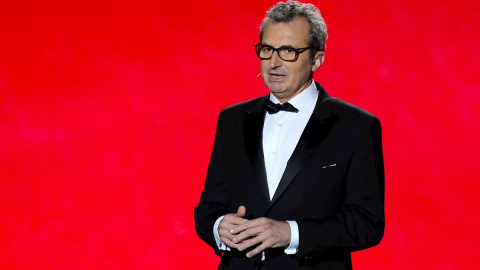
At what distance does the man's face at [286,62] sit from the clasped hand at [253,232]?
38 cm

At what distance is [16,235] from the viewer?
3.37 meters

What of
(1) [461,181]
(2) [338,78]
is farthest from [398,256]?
(2) [338,78]

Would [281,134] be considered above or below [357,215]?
above

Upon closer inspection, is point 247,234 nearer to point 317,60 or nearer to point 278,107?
point 278,107

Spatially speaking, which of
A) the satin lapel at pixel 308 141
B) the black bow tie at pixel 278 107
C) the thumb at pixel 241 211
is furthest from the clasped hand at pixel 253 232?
the black bow tie at pixel 278 107

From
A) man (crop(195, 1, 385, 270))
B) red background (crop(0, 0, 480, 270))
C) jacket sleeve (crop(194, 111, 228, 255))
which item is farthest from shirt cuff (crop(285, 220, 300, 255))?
red background (crop(0, 0, 480, 270))

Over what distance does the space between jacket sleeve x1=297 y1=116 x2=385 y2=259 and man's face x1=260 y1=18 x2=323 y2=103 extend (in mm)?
240

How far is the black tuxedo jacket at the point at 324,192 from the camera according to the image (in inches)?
72.9

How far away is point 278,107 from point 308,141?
165 mm

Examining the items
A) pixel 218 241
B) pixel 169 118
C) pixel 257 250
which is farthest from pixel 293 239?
pixel 169 118

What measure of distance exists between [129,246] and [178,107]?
691 mm

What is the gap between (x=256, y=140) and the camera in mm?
2002

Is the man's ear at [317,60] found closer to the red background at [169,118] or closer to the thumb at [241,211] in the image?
the thumb at [241,211]

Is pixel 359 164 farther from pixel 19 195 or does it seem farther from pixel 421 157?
pixel 19 195
